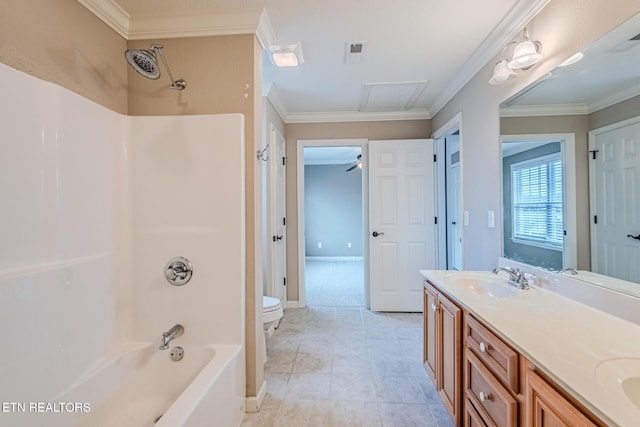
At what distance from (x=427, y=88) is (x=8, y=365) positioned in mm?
3354

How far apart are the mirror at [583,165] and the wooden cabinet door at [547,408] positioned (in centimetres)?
62

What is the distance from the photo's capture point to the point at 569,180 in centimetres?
139

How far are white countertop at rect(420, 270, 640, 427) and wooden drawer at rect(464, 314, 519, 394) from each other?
0.05 m

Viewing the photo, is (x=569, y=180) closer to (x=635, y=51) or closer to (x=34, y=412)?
(x=635, y=51)

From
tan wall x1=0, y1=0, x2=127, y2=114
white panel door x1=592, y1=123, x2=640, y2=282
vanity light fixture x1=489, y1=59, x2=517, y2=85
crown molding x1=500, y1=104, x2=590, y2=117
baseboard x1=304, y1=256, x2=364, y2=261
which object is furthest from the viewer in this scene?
baseboard x1=304, y1=256, x2=364, y2=261

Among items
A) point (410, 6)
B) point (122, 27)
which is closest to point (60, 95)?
point (122, 27)

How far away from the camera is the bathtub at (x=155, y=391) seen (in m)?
1.21

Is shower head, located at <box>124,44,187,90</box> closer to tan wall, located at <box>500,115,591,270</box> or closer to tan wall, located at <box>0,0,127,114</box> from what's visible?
tan wall, located at <box>0,0,127,114</box>

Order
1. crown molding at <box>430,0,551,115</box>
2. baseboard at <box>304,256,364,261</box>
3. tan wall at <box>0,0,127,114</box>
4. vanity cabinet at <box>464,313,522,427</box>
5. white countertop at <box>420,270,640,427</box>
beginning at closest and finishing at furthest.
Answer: white countertop at <box>420,270,640,427</box>, vanity cabinet at <box>464,313,522,427</box>, tan wall at <box>0,0,127,114</box>, crown molding at <box>430,0,551,115</box>, baseboard at <box>304,256,364,261</box>

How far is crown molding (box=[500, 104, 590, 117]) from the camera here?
1.33 metres

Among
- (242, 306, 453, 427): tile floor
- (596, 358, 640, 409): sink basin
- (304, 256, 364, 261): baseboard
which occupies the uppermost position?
(596, 358, 640, 409): sink basin

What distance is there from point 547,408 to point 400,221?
262cm

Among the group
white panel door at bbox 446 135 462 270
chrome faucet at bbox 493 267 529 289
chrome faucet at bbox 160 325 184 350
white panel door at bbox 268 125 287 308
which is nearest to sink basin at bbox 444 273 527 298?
chrome faucet at bbox 493 267 529 289

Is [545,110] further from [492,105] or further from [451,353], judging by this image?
[451,353]
